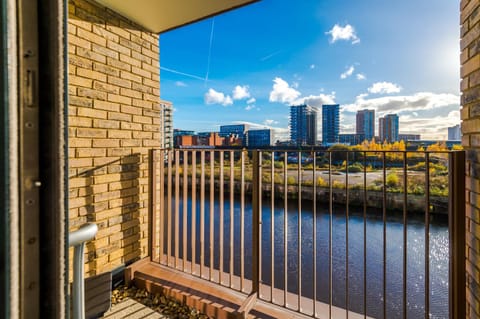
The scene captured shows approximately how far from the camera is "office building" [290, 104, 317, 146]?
8.20 m

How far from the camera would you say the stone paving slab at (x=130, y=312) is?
1991 mm

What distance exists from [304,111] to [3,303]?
31.3 feet

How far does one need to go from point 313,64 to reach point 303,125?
14.6 ft

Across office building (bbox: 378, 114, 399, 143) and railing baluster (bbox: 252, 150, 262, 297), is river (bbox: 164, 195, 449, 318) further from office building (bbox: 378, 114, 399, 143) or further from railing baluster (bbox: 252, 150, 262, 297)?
office building (bbox: 378, 114, 399, 143)

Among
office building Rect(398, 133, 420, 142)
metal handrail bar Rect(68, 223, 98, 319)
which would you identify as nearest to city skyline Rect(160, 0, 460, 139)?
office building Rect(398, 133, 420, 142)

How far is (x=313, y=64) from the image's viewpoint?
11289 mm

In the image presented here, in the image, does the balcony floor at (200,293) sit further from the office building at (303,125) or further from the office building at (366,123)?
the office building at (366,123)

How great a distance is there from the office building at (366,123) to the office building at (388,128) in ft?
0.96

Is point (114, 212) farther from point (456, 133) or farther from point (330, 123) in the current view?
point (330, 123)

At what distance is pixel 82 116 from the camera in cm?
213

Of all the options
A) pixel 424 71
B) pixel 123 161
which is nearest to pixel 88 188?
pixel 123 161

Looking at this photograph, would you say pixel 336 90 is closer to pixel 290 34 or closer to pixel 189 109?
pixel 290 34

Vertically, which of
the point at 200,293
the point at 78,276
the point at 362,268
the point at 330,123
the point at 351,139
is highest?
the point at 330,123

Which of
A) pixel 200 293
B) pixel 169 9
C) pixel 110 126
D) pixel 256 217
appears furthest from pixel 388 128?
pixel 110 126
